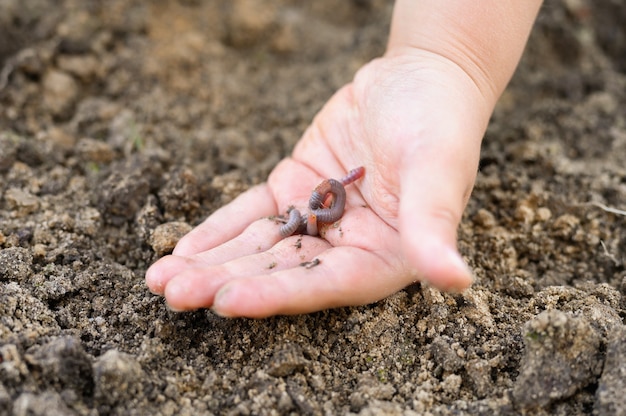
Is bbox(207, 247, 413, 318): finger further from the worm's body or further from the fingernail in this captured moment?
the worm's body

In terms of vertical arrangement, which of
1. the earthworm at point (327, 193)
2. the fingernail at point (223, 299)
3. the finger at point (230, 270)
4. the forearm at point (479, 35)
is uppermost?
the forearm at point (479, 35)

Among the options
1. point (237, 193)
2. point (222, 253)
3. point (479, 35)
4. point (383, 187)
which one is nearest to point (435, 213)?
point (383, 187)

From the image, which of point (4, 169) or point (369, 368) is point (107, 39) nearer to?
point (4, 169)

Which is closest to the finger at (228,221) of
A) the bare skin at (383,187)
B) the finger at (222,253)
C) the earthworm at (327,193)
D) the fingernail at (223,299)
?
the bare skin at (383,187)

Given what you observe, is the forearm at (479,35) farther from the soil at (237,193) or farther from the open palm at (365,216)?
the soil at (237,193)

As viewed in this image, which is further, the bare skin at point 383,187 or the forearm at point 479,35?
the forearm at point 479,35

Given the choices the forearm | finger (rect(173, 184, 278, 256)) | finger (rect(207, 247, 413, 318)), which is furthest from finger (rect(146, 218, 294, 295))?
the forearm

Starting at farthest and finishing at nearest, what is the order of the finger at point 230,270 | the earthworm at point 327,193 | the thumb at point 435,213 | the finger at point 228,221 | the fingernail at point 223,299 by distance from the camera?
the earthworm at point 327,193 < the finger at point 228,221 < the finger at point 230,270 < the fingernail at point 223,299 < the thumb at point 435,213
